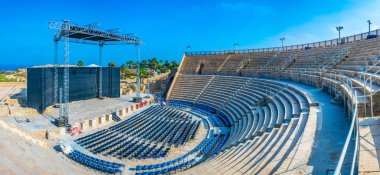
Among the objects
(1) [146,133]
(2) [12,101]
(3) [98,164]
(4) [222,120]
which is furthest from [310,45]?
(2) [12,101]

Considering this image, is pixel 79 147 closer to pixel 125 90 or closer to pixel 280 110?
pixel 280 110

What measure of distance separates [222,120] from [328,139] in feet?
62.9

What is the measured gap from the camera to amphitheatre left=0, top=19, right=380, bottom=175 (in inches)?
323

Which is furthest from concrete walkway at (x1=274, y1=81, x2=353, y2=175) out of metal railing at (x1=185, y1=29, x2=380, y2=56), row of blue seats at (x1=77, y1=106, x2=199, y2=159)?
metal railing at (x1=185, y1=29, x2=380, y2=56)

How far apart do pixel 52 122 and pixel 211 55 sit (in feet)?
101

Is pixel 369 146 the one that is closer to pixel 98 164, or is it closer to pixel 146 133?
pixel 98 164

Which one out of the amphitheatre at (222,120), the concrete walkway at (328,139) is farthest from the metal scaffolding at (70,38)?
the concrete walkway at (328,139)

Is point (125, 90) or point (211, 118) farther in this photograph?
point (125, 90)

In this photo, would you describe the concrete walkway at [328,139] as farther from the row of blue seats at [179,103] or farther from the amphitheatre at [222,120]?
the row of blue seats at [179,103]

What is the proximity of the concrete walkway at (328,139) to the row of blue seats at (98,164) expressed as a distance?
10.9 metres

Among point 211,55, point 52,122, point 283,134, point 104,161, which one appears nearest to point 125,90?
point 211,55

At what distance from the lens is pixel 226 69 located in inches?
1722

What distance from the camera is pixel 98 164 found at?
16297 mm

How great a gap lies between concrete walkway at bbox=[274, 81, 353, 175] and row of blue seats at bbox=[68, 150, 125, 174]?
35.7ft
